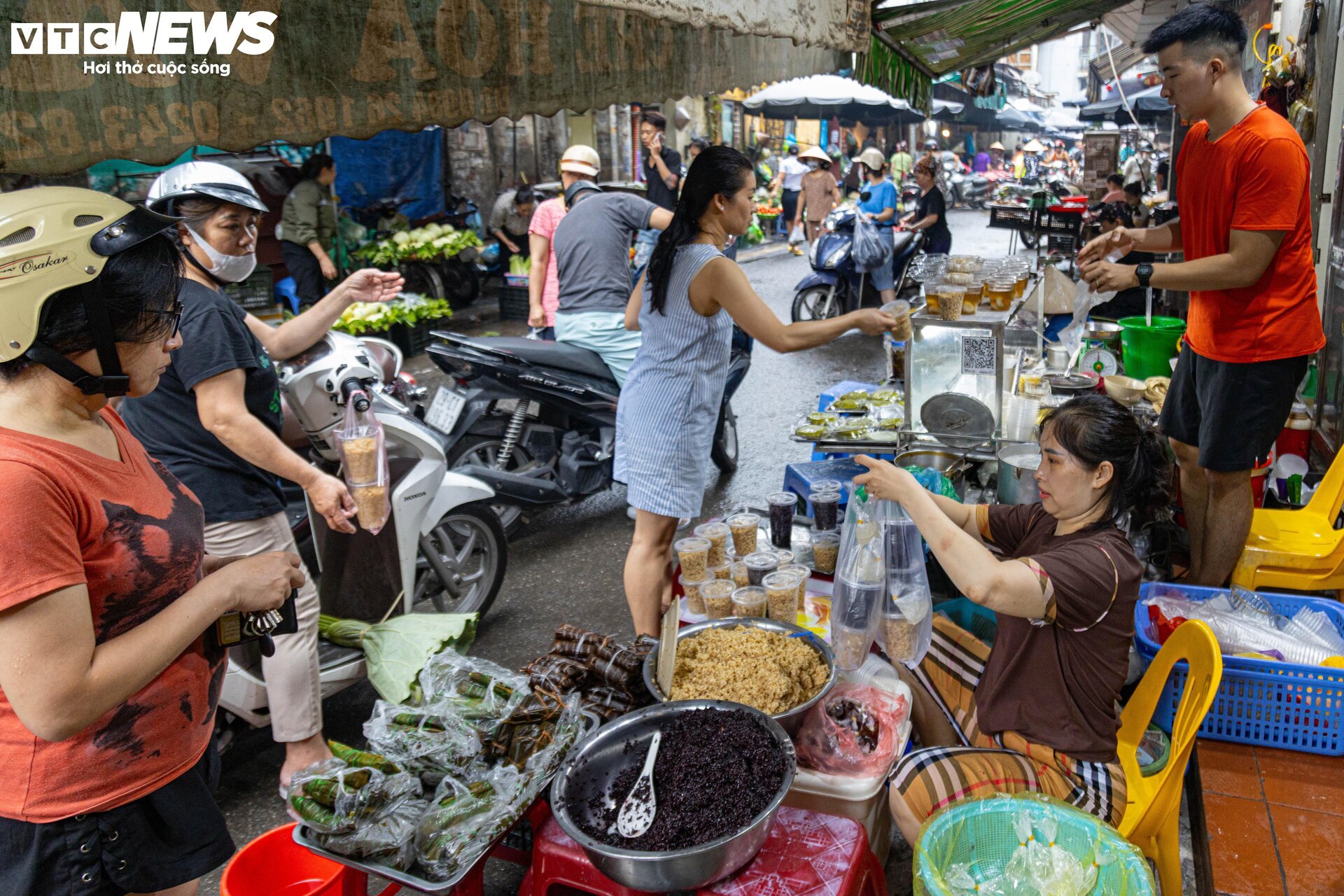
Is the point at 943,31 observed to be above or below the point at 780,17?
above

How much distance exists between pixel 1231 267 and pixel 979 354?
90 cm

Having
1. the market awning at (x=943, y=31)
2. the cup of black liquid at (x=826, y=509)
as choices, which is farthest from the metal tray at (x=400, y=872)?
the market awning at (x=943, y=31)

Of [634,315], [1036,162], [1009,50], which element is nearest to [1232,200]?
[634,315]

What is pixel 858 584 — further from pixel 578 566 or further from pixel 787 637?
pixel 578 566

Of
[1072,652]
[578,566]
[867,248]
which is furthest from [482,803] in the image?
[867,248]

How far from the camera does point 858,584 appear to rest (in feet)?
8.33

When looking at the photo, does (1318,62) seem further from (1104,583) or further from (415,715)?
(415,715)

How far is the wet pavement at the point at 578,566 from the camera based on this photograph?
3119 millimetres

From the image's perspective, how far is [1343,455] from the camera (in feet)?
12.2

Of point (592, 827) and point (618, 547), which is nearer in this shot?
point (592, 827)

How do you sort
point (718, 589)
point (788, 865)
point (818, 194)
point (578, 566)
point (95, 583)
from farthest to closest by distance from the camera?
1. point (818, 194)
2. point (578, 566)
3. point (718, 589)
4. point (788, 865)
5. point (95, 583)

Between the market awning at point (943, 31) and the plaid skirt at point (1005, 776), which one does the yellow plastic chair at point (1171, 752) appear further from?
the market awning at point (943, 31)

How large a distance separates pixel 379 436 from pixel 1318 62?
5.48 m

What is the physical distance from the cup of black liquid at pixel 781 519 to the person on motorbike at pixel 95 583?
199 centimetres
